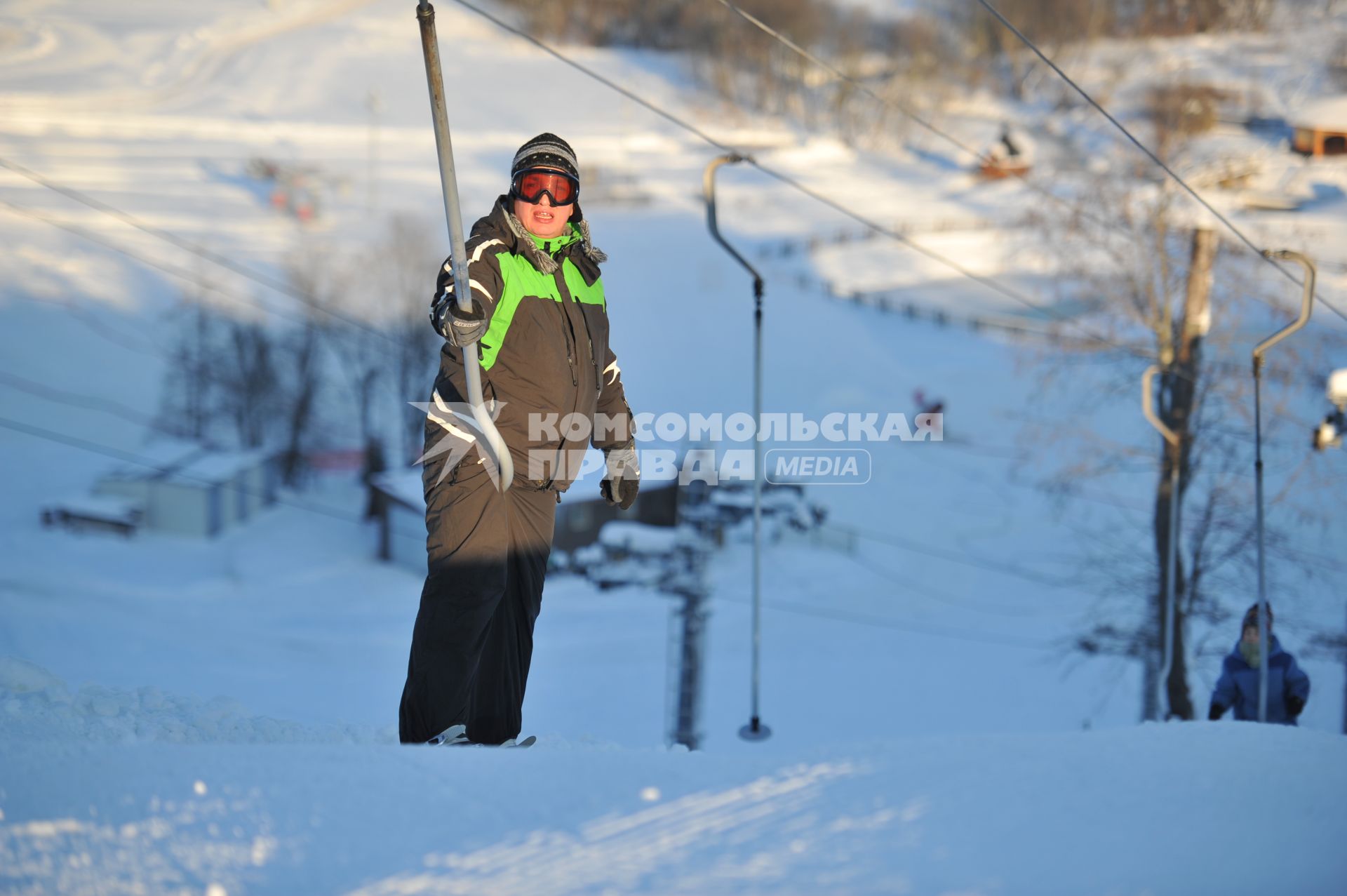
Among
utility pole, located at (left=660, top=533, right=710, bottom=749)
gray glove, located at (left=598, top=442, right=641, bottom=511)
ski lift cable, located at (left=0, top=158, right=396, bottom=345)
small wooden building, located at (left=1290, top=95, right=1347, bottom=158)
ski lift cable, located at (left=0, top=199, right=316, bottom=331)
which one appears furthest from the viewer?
small wooden building, located at (left=1290, top=95, right=1347, bottom=158)

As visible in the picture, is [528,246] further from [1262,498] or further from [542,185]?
[1262,498]

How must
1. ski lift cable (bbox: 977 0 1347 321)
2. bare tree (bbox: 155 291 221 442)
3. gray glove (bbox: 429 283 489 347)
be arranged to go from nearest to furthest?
gray glove (bbox: 429 283 489 347), ski lift cable (bbox: 977 0 1347 321), bare tree (bbox: 155 291 221 442)

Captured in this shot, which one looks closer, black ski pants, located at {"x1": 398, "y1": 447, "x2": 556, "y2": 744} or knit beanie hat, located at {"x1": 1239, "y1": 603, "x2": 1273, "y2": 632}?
black ski pants, located at {"x1": 398, "y1": 447, "x2": 556, "y2": 744}

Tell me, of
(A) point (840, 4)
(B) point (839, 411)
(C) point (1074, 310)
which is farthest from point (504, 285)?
(A) point (840, 4)

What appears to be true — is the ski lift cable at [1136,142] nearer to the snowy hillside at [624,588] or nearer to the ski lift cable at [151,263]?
the snowy hillside at [624,588]

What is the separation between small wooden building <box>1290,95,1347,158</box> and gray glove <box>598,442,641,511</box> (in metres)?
33.5

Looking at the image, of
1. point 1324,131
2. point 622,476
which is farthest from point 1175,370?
point 1324,131

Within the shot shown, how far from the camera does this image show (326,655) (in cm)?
1722

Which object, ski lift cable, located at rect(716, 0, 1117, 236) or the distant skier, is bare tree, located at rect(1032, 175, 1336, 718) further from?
the distant skier

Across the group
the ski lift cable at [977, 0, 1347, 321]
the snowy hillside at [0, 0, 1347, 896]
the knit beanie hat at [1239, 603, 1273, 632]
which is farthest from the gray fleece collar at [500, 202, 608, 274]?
the knit beanie hat at [1239, 603, 1273, 632]

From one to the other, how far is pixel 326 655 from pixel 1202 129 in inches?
1303

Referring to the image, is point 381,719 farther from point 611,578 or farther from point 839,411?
point 839,411

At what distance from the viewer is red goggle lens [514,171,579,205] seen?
11.0 ft

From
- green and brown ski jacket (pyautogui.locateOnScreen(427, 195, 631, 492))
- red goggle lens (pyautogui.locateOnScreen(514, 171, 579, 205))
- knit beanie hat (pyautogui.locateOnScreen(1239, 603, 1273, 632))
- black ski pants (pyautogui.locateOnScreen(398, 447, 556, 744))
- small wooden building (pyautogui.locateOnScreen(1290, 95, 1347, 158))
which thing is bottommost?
knit beanie hat (pyautogui.locateOnScreen(1239, 603, 1273, 632))
